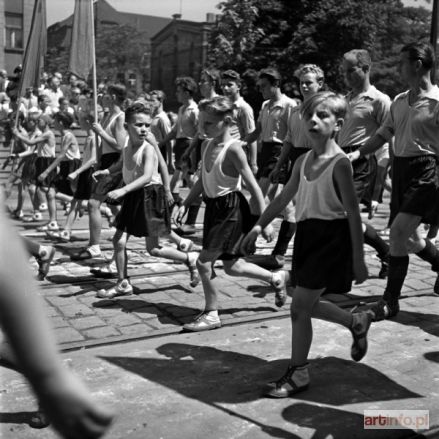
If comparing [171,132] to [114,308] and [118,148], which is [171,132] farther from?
[114,308]

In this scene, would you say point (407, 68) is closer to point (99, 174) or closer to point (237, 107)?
point (99, 174)

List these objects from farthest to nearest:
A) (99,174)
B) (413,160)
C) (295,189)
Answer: (99,174) < (413,160) < (295,189)

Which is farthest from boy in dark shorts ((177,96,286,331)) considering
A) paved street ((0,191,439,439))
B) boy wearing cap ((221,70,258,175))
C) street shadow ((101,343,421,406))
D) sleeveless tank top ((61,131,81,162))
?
sleeveless tank top ((61,131,81,162))

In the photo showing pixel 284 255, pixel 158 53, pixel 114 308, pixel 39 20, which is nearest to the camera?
pixel 114 308

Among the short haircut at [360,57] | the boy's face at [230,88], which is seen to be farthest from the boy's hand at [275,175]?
the boy's face at [230,88]

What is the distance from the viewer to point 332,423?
3816mm

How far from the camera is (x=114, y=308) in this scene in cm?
610

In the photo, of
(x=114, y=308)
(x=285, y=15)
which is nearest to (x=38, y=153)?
(x=114, y=308)

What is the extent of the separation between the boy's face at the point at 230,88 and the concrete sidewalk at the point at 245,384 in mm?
4653

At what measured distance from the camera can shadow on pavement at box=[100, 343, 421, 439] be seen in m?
3.91

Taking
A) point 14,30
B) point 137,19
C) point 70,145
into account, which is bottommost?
point 70,145

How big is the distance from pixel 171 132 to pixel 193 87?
2.74 feet

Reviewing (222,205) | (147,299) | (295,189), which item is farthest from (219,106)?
(147,299)

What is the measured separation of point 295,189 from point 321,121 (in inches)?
17.7
